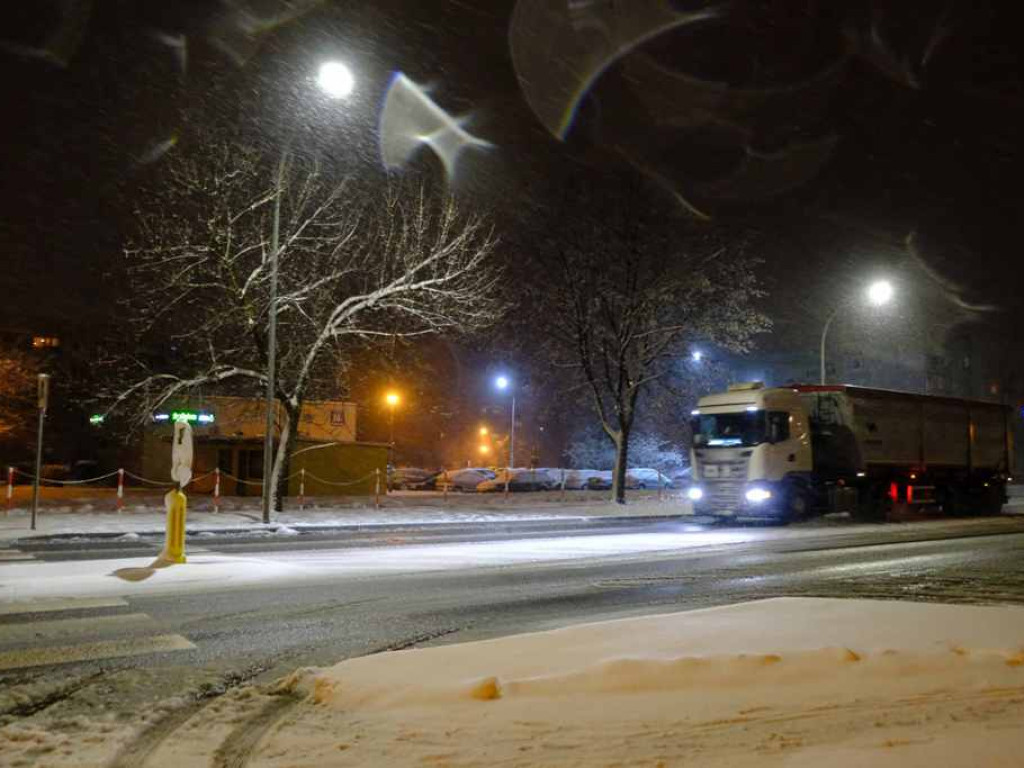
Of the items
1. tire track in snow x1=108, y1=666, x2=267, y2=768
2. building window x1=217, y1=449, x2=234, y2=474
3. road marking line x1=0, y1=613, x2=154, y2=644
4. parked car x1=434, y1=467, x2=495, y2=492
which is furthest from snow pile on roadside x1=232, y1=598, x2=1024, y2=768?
parked car x1=434, y1=467, x2=495, y2=492

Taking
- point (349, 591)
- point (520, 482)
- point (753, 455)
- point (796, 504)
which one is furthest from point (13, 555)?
point (520, 482)

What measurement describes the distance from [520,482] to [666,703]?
134 ft

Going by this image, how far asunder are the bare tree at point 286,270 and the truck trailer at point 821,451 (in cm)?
714

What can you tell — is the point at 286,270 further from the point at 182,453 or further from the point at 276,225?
the point at 182,453

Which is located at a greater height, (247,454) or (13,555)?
(247,454)

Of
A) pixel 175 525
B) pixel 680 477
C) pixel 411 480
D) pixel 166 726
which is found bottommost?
pixel 166 726

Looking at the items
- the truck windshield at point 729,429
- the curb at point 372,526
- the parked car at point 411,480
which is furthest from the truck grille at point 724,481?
the parked car at point 411,480

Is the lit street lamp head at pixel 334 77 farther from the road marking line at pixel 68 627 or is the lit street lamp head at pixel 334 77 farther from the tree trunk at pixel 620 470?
the tree trunk at pixel 620 470

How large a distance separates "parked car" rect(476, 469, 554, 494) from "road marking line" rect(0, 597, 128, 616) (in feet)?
116

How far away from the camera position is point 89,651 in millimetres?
7500

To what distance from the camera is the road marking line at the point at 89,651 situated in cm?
715

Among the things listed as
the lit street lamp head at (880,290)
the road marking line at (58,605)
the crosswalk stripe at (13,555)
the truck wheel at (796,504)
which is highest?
the lit street lamp head at (880,290)

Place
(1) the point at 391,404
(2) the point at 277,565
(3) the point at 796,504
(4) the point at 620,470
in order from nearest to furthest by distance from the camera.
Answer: (2) the point at 277,565, (3) the point at 796,504, (4) the point at 620,470, (1) the point at 391,404

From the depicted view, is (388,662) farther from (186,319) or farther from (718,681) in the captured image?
(186,319)
